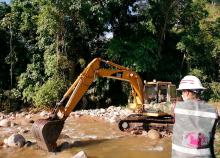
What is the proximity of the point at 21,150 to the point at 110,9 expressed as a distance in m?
14.0

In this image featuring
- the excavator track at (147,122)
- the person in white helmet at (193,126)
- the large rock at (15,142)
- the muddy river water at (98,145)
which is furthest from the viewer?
the excavator track at (147,122)

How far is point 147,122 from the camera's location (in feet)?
48.0

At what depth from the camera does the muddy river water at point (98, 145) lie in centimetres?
1127

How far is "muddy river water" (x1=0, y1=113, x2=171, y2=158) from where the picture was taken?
37.0 ft

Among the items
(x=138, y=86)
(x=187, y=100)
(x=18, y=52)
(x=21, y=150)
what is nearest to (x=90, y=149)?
(x=21, y=150)

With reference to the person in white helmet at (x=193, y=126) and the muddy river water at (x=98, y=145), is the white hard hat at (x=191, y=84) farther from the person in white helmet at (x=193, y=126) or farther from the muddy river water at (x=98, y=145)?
the muddy river water at (x=98, y=145)

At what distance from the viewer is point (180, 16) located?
26078mm

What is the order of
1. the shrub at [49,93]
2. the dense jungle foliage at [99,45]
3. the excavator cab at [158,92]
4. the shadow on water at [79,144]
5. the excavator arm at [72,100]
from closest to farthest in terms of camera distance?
the excavator arm at [72,100] → the shadow on water at [79,144] → the excavator cab at [158,92] → the shrub at [49,93] → the dense jungle foliage at [99,45]

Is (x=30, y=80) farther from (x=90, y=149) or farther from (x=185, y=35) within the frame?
(x=90, y=149)

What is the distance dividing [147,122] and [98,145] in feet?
8.64

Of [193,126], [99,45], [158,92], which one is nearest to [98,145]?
[158,92]

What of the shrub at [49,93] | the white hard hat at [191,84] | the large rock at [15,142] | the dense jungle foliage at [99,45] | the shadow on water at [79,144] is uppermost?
the dense jungle foliage at [99,45]

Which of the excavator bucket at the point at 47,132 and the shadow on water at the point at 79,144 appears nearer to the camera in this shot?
the excavator bucket at the point at 47,132

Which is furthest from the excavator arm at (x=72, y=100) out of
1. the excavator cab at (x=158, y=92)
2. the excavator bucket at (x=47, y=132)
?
the excavator cab at (x=158, y=92)
